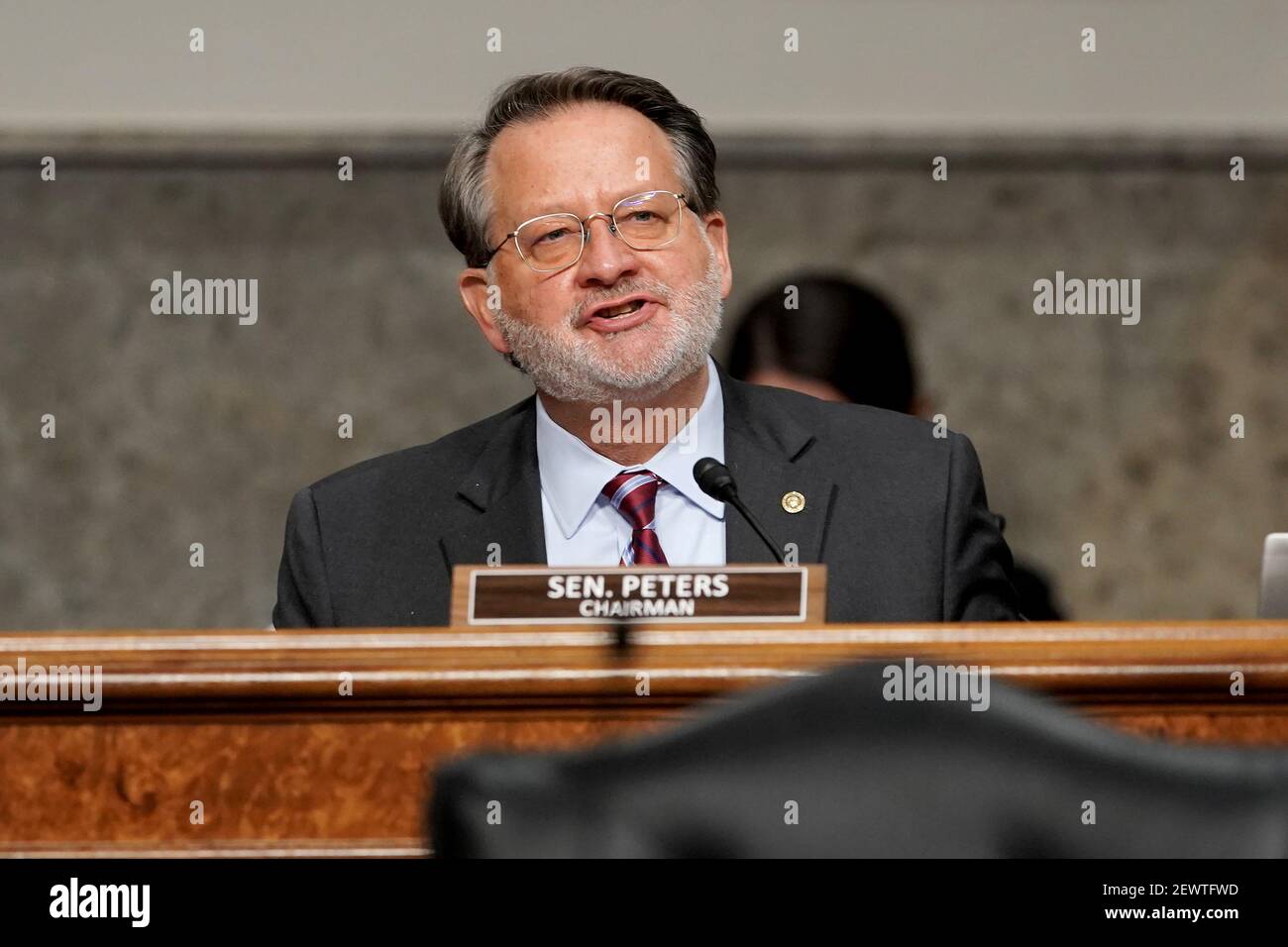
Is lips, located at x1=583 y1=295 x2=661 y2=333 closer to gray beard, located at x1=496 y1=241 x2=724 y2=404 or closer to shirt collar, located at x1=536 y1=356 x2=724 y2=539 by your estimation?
gray beard, located at x1=496 y1=241 x2=724 y2=404

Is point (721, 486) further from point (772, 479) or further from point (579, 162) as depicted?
point (579, 162)

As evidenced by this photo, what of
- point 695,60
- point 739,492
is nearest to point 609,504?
point 739,492

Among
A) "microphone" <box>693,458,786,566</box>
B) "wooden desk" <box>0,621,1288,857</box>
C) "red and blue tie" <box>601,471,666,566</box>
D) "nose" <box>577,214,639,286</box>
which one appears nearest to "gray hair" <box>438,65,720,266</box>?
"nose" <box>577,214,639,286</box>

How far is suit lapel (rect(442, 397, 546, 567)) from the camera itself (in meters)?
2.48

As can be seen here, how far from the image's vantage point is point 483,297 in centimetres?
271

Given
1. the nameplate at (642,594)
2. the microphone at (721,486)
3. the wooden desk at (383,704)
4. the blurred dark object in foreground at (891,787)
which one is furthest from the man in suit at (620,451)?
the blurred dark object in foreground at (891,787)

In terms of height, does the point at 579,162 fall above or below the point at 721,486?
above

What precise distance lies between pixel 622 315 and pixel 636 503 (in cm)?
27

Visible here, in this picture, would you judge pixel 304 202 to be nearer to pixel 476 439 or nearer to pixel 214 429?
pixel 214 429

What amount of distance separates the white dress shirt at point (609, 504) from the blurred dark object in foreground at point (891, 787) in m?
1.22

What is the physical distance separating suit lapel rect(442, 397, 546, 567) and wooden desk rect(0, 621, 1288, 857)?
0.67 metres

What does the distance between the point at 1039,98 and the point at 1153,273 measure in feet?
2.00
